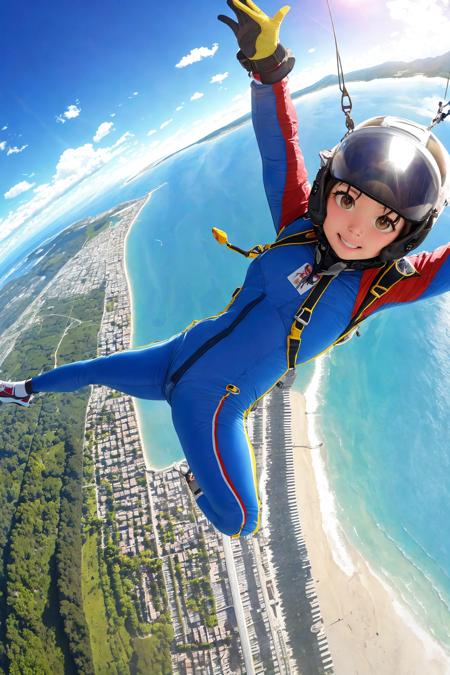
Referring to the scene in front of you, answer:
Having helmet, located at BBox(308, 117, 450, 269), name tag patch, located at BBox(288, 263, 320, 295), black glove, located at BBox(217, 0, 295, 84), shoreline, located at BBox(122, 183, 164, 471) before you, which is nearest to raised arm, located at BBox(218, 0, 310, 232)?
black glove, located at BBox(217, 0, 295, 84)

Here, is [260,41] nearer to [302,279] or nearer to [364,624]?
[302,279]

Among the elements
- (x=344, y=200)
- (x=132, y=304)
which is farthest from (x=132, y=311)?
(x=344, y=200)

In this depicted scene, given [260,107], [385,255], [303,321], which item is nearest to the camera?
[385,255]

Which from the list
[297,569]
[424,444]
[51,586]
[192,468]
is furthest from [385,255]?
[51,586]

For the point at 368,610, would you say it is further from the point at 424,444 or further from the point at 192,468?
the point at 192,468

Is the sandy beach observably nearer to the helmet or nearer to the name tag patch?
the name tag patch
